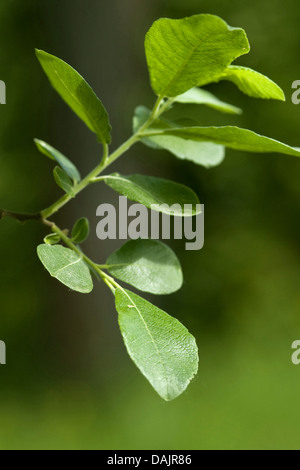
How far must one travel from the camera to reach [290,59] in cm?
363

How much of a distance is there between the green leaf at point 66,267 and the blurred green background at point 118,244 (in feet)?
7.83

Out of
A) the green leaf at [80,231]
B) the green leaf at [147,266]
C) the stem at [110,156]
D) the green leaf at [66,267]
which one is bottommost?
the green leaf at [66,267]

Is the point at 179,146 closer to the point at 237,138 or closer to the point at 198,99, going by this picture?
the point at 198,99

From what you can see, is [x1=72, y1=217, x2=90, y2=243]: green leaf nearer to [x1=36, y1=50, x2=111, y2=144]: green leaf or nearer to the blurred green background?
[x1=36, y1=50, x2=111, y2=144]: green leaf

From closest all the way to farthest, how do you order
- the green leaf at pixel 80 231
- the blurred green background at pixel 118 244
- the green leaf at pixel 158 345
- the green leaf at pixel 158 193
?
the green leaf at pixel 158 345
the green leaf at pixel 158 193
the green leaf at pixel 80 231
the blurred green background at pixel 118 244

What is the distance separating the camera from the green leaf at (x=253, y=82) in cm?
49

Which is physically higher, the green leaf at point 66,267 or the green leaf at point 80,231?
the green leaf at point 80,231

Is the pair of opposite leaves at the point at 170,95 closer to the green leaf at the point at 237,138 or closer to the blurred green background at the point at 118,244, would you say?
the green leaf at the point at 237,138

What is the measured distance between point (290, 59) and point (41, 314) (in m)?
2.41

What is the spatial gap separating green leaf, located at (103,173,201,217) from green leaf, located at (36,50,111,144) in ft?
0.20

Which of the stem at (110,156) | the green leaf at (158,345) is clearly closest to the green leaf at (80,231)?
the stem at (110,156)

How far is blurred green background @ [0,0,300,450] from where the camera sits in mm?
2922

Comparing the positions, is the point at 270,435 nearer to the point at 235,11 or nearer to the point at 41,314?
the point at 41,314

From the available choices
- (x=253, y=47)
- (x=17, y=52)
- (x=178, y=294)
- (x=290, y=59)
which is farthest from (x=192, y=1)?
(x=178, y=294)
